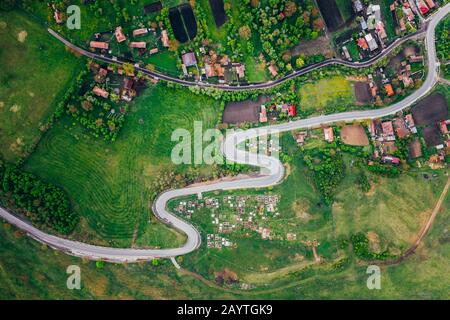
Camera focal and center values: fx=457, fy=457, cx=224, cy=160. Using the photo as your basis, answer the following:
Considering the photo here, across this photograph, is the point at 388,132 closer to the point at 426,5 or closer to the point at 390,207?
the point at 390,207

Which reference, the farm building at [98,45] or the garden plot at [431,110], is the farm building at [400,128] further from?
the farm building at [98,45]

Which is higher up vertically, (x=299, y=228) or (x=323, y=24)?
(x=323, y=24)

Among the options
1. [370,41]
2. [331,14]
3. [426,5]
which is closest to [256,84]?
[331,14]

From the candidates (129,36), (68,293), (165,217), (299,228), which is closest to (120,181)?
(165,217)

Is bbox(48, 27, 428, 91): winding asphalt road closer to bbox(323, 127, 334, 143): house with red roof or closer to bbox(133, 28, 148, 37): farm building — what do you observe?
bbox(133, 28, 148, 37): farm building

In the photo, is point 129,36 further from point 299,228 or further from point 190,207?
point 299,228
